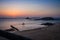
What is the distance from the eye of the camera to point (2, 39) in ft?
5.20

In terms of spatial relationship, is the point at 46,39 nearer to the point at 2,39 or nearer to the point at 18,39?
the point at 18,39

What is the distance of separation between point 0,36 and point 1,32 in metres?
0.08

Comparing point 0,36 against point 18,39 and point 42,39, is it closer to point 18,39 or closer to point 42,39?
point 18,39

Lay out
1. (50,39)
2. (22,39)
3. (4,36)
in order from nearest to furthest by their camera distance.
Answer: (22,39)
(4,36)
(50,39)

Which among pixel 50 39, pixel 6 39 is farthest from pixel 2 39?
pixel 50 39

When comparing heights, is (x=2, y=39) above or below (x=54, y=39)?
above

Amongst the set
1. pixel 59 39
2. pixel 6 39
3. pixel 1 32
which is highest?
pixel 1 32

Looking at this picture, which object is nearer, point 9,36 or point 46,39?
→ point 9,36

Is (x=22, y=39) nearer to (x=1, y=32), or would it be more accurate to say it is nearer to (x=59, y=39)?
(x=1, y=32)

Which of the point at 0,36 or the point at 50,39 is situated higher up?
the point at 0,36

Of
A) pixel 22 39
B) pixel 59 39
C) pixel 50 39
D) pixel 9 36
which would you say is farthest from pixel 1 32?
pixel 59 39

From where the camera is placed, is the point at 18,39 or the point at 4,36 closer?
the point at 18,39

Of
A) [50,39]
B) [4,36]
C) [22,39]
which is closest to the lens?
[22,39]

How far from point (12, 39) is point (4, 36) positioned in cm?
19
